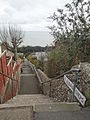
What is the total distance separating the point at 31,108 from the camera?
429 cm

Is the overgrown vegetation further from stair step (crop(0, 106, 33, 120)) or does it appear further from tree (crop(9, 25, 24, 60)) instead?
tree (crop(9, 25, 24, 60))

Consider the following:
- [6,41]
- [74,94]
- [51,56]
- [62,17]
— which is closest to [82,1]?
[62,17]

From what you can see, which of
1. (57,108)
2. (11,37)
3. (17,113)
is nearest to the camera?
(17,113)

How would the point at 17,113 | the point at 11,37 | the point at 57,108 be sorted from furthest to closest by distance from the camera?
1. the point at 11,37
2. the point at 57,108
3. the point at 17,113

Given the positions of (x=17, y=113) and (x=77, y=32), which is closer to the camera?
(x=17, y=113)

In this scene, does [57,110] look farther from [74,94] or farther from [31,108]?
[74,94]

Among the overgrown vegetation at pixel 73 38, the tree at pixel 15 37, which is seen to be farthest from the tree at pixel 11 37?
the overgrown vegetation at pixel 73 38

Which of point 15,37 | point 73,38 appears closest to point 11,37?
point 15,37

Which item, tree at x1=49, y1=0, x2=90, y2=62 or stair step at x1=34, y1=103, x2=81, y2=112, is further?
Result: tree at x1=49, y1=0, x2=90, y2=62

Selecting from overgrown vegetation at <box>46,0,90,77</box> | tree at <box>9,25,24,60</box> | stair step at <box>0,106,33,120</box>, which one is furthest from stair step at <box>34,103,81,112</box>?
tree at <box>9,25,24,60</box>

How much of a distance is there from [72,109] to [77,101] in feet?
2.05

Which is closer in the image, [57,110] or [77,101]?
[57,110]

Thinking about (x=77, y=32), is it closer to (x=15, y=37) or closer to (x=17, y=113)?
(x=17, y=113)

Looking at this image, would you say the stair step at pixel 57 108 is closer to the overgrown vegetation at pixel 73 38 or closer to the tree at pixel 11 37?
the overgrown vegetation at pixel 73 38
